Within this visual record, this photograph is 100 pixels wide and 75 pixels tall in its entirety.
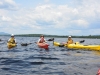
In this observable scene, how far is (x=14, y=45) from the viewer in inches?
1348

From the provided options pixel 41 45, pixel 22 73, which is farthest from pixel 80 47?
pixel 22 73

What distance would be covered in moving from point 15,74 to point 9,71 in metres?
1.10

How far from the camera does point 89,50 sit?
30359 mm

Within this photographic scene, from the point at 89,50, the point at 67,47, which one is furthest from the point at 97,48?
the point at 67,47

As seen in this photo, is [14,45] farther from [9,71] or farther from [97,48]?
[9,71]

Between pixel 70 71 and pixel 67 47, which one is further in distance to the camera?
pixel 67 47

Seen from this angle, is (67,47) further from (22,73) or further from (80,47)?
(22,73)

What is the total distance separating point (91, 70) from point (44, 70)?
3.28 meters

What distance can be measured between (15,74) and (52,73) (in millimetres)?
2409

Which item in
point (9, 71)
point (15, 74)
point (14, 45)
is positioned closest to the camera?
point (15, 74)

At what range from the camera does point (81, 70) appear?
51.6 feet

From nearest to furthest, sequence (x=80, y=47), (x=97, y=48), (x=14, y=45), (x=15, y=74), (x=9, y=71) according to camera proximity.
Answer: (x=15, y=74), (x=9, y=71), (x=97, y=48), (x=80, y=47), (x=14, y=45)

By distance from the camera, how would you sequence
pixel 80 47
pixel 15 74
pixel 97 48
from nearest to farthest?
pixel 15 74 < pixel 97 48 < pixel 80 47

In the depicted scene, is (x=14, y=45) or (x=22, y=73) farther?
(x=14, y=45)
